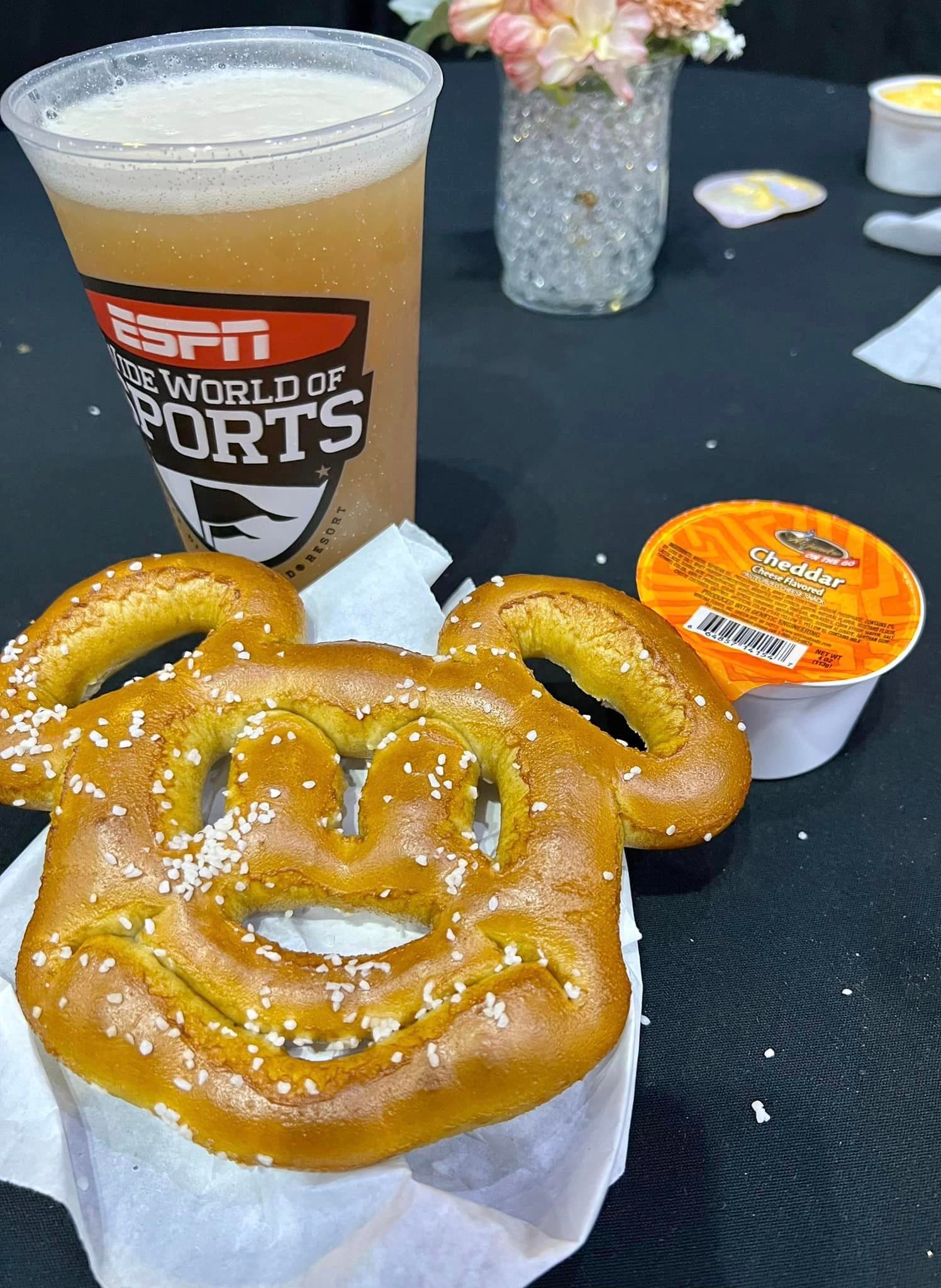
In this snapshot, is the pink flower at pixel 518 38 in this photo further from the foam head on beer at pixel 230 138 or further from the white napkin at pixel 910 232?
the white napkin at pixel 910 232

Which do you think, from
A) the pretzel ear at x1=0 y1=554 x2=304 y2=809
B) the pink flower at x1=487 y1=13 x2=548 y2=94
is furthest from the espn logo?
the pink flower at x1=487 y1=13 x2=548 y2=94

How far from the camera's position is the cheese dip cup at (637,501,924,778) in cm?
78

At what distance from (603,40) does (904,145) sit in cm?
78

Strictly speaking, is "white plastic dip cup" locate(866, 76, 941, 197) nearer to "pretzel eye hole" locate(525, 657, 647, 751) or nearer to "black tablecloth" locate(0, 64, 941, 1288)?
"black tablecloth" locate(0, 64, 941, 1288)

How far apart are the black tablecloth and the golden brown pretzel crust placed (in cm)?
11

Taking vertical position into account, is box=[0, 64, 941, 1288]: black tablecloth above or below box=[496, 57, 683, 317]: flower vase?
below

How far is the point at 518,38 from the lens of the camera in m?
1.11

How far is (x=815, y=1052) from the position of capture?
0.66 metres

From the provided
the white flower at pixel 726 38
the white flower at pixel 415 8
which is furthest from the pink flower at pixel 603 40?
the white flower at pixel 415 8

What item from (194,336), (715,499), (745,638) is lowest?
(715,499)

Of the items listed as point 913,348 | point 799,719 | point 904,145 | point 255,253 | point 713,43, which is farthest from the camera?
point 904,145

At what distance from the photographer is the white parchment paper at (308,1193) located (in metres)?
0.53

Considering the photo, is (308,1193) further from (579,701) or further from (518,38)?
(518,38)

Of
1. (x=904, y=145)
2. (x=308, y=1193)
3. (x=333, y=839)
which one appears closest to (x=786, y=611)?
(x=333, y=839)
